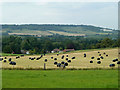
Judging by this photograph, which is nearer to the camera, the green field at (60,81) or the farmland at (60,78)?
the green field at (60,81)

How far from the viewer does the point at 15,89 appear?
19.2 m

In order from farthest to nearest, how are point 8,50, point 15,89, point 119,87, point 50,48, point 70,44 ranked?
point 50,48
point 70,44
point 8,50
point 119,87
point 15,89

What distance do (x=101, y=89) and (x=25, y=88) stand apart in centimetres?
556

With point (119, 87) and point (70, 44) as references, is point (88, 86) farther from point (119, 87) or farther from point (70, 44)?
point (70, 44)

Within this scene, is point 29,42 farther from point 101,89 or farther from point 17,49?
point 101,89

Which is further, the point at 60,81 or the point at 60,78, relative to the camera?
the point at 60,78

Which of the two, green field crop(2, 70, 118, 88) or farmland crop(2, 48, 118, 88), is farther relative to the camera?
farmland crop(2, 48, 118, 88)

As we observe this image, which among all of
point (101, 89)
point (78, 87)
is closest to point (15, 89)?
point (78, 87)

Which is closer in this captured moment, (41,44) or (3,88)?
(3,88)

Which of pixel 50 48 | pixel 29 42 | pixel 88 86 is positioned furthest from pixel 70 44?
pixel 88 86

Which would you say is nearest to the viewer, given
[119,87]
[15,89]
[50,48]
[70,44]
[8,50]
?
[15,89]

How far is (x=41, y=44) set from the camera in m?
154

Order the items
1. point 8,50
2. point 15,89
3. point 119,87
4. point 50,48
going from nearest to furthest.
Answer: point 15,89, point 119,87, point 8,50, point 50,48

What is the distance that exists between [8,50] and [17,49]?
26.1 feet
